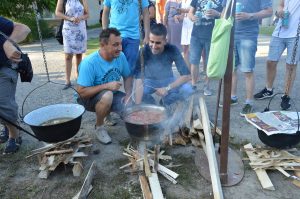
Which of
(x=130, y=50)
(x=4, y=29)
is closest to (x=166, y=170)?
(x=130, y=50)

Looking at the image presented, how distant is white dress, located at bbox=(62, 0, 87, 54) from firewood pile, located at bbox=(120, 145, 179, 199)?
3047mm

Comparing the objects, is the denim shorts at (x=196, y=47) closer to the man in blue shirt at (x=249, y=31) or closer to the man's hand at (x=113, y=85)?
the man in blue shirt at (x=249, y=31)

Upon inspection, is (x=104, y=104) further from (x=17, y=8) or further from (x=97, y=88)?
(x=17, y=8)

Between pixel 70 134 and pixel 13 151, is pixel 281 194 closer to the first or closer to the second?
pixel 70 134

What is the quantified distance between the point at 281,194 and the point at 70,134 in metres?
2.41

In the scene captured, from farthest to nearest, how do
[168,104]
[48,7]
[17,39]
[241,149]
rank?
[48,7], [168,104], [241,149], [17,39]

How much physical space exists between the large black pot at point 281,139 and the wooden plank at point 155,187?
55.2 inches

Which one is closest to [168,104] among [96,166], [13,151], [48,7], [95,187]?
[96,166]

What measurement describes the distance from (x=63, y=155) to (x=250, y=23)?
3.52m

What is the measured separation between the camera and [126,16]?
16.4ft

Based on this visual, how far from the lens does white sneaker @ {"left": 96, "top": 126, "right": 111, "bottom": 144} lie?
4117 mm

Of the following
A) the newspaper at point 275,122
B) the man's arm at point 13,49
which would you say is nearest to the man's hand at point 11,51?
the man's arm at point 13,49

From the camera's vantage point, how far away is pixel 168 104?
15.2 feet

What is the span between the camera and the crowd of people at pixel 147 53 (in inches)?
158
